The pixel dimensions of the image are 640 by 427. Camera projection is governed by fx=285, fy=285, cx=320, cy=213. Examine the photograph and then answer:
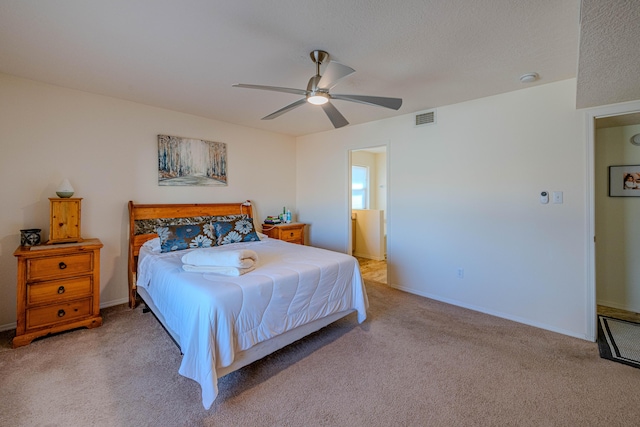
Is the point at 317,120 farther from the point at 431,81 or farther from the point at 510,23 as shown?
the point at 510,23

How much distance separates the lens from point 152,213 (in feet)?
11.8

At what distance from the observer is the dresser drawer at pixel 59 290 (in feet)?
8.21

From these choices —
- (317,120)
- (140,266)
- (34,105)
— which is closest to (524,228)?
(317,120)

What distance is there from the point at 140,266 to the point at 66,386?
1.20 m

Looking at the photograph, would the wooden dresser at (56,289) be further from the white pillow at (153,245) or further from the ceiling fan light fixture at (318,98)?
the ceiling fan light fixture at (318,98)

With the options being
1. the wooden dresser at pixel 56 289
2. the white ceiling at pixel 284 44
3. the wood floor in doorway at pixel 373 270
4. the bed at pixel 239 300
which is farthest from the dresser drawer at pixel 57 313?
the wood floor in doorway at pixel 373 270

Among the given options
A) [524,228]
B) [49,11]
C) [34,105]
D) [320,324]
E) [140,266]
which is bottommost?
[320,324]

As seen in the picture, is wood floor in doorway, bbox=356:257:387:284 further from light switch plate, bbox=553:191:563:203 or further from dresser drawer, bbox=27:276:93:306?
dresser drawer, bbox=27:276:93:306

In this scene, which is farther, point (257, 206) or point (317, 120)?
point (257, 206)

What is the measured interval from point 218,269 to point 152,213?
192 centimetres

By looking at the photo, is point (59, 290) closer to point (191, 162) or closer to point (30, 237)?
point (30, 237)

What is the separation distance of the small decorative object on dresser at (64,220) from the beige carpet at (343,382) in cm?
93

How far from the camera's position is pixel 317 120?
4.18 meters

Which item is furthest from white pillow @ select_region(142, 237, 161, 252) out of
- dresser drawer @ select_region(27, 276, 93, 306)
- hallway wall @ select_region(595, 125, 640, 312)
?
hallway wall @ select_region(595, 125, 640, 312)
